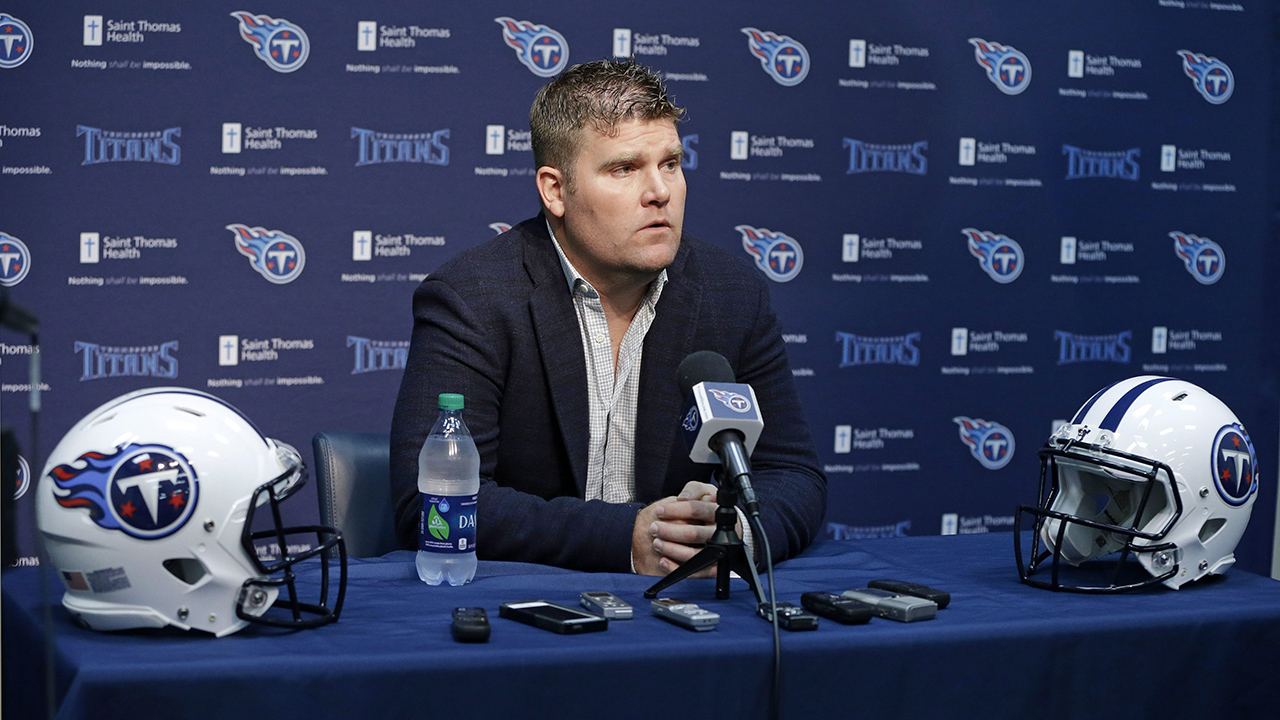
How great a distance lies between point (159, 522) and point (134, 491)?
5 cm

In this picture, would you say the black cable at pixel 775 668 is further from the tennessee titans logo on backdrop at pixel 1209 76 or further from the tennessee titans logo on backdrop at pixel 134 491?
the tennessee titans logo on backdrop at pixel 1209 76

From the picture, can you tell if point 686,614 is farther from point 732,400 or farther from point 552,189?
point 552,189

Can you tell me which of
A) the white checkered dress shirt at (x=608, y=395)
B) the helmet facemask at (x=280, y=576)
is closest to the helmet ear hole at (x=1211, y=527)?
the white checkered dress shirt at (x=608, y=395)

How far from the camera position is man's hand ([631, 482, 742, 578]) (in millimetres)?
1635

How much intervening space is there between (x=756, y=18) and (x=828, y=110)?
0.43 metres

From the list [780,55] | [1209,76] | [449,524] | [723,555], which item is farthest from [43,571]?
[1209,76]

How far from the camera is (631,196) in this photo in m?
2.07

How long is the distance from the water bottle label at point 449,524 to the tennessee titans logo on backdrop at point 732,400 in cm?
41

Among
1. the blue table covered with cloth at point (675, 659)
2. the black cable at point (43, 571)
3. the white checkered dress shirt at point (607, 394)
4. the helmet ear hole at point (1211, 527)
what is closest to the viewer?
the black cable at point (43, 571)

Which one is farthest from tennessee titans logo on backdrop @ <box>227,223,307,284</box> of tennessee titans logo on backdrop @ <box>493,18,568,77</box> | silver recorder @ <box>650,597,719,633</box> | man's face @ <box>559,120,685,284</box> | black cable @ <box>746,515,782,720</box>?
black cable @ <box>746,515,782,720</box>

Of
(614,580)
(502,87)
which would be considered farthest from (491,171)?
(614,580)

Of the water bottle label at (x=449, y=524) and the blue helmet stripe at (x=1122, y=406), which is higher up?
the blue helmet stripe at (x=1122, y=406)

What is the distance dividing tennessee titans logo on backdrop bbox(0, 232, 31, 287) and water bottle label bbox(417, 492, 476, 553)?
2470 mm

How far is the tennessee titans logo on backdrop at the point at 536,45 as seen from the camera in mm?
3799
